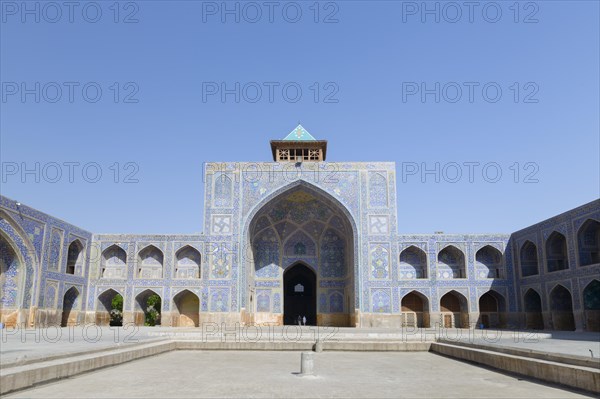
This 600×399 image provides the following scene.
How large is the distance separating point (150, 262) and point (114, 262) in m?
1.74

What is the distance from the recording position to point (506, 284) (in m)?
24.0

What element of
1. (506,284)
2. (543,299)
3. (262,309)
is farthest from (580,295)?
(262,309)

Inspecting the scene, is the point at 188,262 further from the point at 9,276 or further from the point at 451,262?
the point at 451,262

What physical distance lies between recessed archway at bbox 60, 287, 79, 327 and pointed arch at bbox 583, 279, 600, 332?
2123 cm

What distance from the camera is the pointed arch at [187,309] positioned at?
2445 cm

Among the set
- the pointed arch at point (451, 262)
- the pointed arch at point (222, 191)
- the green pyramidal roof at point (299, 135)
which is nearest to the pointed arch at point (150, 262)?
the pointed arch at point (222, 191)

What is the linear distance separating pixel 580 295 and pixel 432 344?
958cm

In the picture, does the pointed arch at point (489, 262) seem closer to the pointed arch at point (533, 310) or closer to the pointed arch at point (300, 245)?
the pointed arch at point (533, 310)

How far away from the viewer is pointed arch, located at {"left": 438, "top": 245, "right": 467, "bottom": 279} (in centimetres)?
2473

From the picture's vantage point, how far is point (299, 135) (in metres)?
26.2

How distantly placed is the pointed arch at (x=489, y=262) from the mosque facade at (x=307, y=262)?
6 centimetres

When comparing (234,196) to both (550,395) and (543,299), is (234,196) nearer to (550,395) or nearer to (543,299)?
(543,299)

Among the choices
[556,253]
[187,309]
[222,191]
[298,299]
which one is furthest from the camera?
[298,299]

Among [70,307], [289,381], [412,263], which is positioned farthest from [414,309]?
[289,381]
